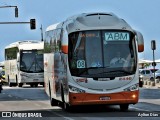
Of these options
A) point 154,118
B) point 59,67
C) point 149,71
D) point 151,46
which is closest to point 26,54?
point 151,46

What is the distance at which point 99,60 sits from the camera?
2236cm

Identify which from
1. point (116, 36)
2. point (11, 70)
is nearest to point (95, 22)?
point (116, 36)

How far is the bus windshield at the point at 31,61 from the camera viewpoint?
57.4 m

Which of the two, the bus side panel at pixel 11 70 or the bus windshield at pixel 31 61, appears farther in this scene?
the bus side panel at pixel 11 70

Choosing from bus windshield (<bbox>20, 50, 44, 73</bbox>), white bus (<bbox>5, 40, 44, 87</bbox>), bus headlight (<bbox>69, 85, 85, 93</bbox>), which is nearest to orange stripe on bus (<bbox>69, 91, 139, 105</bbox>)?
bus headlight (<bbox>69, 85, 85, 93</bbox>)

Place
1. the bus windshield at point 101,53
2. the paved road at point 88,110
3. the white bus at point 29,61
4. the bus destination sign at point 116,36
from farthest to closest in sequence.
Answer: the white bus at point 29,61
the bus destination sign at point 116,36
the bus windshield at point 101,53
the paved road at point 88,110

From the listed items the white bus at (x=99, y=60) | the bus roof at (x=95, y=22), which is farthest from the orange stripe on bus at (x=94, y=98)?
the bus roof at (x=95, y=22)

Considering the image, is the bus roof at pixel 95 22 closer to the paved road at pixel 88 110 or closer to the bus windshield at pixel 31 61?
the paved road at pixel 88 110

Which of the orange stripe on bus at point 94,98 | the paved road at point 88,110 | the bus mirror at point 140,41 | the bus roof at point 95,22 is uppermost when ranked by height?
the bus roof at point 95,22

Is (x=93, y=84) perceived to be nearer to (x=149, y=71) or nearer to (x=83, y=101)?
(x=83, y=101)

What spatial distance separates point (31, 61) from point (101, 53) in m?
35.8

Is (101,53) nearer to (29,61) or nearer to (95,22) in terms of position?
(95,22)

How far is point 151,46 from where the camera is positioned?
5512 centimetres

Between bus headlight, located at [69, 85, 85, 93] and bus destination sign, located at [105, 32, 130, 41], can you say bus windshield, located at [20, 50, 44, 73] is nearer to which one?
bus destination sign, located at [105, 32, 130, 41]
